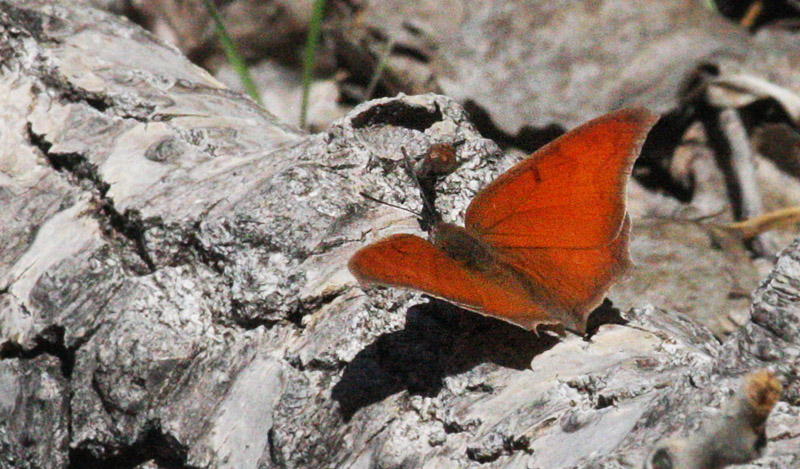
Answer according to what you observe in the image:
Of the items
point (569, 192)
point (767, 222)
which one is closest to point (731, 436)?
point (569, 192)

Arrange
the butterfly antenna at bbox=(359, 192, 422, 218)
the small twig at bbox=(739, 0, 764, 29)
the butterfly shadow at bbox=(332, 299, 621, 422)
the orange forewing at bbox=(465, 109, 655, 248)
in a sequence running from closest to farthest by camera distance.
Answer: the butterfly shadow at bbox=(332, 299, 621, 422) → the orange forewing at bbox=(465, 109, 655, 248) → the butterfly antenna at bbox=(359, 192, 422, 218) → the small twig at bbox=(739, 0, 764, 29)

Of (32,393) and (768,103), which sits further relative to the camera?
(768,103)

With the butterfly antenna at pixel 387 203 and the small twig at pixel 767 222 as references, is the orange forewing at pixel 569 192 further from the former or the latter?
the small twig at pixel 767 222

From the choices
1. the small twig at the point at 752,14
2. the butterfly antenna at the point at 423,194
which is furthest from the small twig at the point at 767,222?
the butterfly antenna at the point at 423,194

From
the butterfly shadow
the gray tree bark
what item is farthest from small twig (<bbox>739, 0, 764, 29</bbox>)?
the butterfly shadow

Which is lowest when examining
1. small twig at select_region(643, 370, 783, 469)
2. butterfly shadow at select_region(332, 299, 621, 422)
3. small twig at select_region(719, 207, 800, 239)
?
small twig at select_region(719, 207, 800, 239)

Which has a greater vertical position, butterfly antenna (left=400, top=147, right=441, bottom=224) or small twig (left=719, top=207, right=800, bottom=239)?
butterfly antenna (left=400, top=147, right=441, bottom=224)

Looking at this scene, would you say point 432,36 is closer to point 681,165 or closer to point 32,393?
point 681,165

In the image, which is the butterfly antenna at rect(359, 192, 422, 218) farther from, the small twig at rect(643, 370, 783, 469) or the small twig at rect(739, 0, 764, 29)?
the small twig at rect(739, 0, 764, 29)

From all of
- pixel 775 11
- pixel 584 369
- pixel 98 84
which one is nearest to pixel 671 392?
pixel 584 369
